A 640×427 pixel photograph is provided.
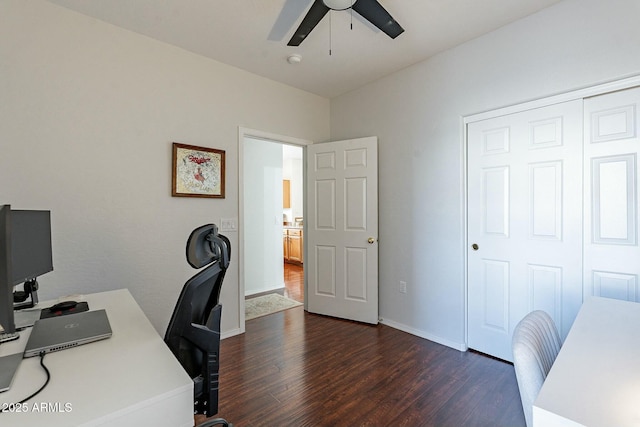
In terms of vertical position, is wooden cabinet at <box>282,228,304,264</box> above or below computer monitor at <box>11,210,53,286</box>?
below

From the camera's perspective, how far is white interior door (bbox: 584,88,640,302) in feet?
6.01

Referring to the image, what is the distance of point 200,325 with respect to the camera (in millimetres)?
1228

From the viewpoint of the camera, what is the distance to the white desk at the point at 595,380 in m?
0.70

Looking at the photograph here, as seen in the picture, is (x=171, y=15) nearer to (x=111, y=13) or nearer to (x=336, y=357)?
(x=111, y=13)

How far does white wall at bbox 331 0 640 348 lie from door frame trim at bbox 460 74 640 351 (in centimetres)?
3

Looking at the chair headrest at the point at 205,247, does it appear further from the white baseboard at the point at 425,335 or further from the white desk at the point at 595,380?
the white baseboard at the point at 425,335

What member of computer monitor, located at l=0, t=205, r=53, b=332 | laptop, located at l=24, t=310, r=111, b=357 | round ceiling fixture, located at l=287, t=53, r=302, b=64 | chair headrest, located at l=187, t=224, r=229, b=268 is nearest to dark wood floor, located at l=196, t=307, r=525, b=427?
laptop, located at l=24, t=310, r=111, b=357

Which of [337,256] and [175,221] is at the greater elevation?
[175,221]

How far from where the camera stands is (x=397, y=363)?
94.0 inches

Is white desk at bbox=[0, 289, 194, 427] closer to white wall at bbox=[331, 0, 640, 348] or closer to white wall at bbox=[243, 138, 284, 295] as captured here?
white wall at bbox=[331, 0, 640, 348]

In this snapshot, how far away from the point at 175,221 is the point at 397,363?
2.23m

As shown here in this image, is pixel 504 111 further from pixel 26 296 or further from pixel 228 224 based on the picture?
pixel 26 296

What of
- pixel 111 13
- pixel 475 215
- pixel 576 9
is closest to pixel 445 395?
pixel 475 215

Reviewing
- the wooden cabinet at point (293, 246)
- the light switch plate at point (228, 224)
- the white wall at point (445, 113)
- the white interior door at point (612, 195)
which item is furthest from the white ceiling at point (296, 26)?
the wooden cabinet at point (293, 246)
